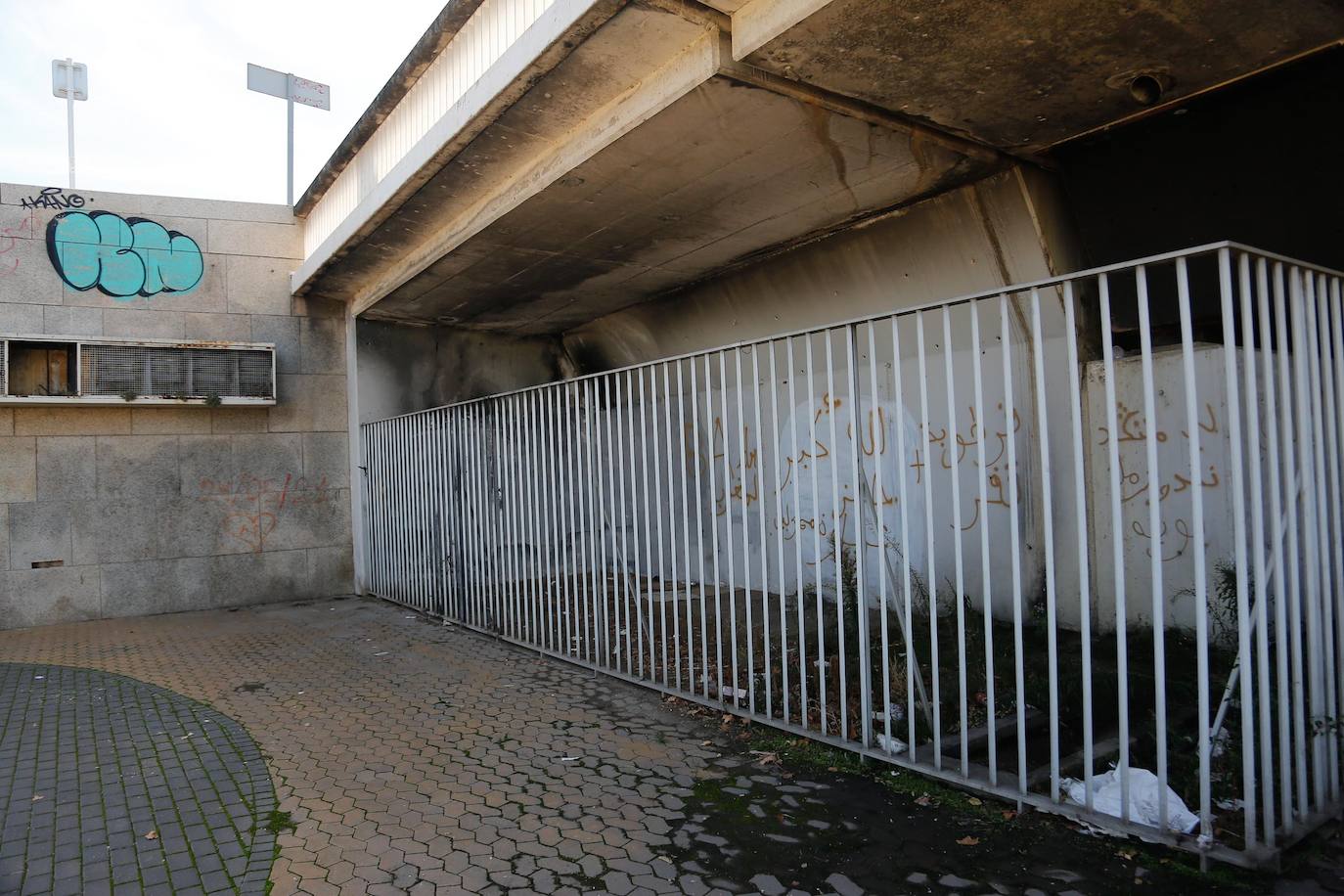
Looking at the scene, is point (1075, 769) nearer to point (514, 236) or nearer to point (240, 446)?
point (514, 236)

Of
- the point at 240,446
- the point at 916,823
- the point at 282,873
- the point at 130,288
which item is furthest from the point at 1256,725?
the point at 130,288

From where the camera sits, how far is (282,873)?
10.3 feet

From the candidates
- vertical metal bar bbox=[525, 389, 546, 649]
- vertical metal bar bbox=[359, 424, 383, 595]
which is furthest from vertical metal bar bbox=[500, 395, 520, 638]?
vertical metal bar bbox=[359, 424, 383, 595]

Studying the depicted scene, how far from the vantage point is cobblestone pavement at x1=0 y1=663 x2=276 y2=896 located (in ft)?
10.6

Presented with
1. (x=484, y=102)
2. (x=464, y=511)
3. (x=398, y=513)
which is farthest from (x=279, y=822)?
(x=398, y=513)

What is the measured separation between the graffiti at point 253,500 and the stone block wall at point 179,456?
2 cm

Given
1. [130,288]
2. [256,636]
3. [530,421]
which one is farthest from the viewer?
[130,288]

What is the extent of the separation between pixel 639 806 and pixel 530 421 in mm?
3639

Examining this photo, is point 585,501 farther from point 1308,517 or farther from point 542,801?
point 1308,517

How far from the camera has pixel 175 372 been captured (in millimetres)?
8734

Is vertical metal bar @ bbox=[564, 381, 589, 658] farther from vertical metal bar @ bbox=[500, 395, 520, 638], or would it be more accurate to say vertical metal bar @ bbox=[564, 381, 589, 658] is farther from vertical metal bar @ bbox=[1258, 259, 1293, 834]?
vertical metal bar @ bbox=[1258, 259, 1293, 834]

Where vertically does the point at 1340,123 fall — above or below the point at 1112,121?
below

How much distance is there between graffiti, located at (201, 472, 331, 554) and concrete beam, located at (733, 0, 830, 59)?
311 inches

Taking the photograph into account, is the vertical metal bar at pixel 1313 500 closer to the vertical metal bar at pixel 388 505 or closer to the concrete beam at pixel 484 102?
the concrete beam at pixel 484 102
